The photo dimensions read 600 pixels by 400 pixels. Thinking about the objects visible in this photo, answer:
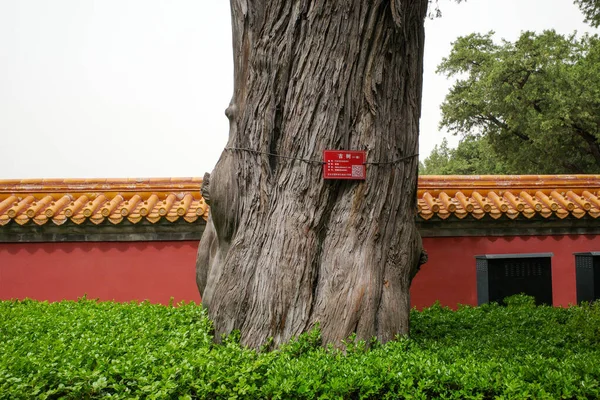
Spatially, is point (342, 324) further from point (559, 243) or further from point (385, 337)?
point (559, 243)

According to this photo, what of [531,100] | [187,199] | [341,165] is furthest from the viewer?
[531,100]

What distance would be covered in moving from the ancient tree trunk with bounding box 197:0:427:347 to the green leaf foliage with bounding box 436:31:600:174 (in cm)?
1398

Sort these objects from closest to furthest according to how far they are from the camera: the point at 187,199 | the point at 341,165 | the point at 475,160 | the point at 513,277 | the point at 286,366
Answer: the point at 286,366 → the point at 341,165 → the point at 513,277 → the point at 187,199 → the point at 475,160

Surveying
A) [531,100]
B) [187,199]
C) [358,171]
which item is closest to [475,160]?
[531,100]

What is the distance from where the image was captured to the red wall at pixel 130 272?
23.0 feet

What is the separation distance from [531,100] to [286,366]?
15.5 meters

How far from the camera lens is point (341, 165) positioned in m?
3.48

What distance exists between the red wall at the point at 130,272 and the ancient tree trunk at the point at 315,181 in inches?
136

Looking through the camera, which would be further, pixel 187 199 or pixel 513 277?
pixel 187 199

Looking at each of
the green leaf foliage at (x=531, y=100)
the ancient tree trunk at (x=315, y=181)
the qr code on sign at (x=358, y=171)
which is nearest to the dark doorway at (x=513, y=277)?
the ancient tree trunk at (x=315, y=181)

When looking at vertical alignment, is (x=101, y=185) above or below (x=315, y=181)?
above

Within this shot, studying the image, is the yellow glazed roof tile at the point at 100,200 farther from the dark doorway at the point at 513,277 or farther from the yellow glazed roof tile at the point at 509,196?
the dark doorway at the point at 513,277

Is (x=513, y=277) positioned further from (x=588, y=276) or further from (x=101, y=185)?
(x=101, y=185)

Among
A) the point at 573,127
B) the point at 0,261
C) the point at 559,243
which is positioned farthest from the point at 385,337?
the point at 573,127
